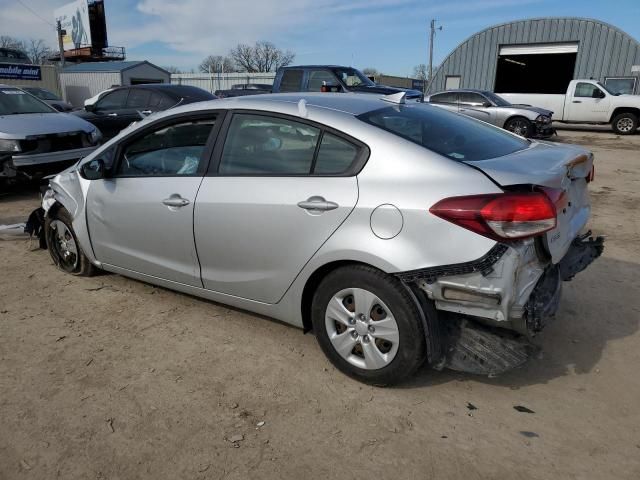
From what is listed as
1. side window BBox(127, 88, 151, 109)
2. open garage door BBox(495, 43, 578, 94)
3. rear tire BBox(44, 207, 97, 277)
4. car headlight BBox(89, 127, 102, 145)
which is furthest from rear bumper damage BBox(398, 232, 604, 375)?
open garage door BBox(495, 43, 578, 94)

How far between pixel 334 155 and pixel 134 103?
8084 mm

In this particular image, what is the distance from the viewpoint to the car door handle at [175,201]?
326 centimetres

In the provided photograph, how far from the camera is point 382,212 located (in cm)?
253

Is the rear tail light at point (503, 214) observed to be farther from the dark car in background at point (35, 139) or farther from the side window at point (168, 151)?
the dark car in background at point (35, 139)

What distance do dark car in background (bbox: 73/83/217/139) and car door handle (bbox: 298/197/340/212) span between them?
23.3 feet

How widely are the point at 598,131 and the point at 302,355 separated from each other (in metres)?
20.9

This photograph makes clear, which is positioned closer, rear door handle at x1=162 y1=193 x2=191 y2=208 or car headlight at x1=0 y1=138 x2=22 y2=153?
rear door handle at x1=162 y1=193 x2=191 y2=208

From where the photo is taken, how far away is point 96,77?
35438mm

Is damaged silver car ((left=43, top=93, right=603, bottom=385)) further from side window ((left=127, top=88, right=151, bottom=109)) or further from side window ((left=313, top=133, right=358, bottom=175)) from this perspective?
side window ((left=127, top=88, right=151, bottom=109))

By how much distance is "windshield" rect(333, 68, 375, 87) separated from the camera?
1220 centimetres

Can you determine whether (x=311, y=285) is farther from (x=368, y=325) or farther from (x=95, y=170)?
(x=95, y=170)

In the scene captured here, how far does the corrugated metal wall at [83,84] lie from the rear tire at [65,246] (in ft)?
113

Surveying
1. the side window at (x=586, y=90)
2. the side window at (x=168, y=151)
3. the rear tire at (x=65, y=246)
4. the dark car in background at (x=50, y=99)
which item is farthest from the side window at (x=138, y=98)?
the side window at (x=586, y=90)

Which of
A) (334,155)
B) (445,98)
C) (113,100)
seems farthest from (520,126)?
(334,155)
